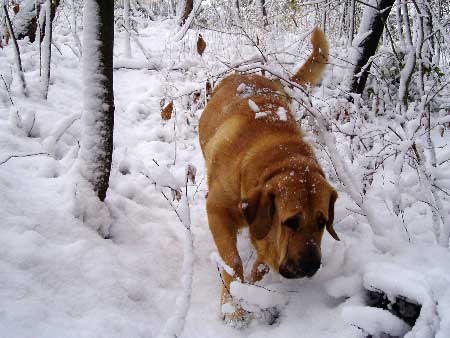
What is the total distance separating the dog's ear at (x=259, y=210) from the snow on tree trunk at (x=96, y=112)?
40.0 inches

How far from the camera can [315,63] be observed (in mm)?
3662

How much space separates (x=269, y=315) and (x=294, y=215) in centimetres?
61

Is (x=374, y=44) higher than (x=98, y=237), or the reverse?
(x=374, y=44)

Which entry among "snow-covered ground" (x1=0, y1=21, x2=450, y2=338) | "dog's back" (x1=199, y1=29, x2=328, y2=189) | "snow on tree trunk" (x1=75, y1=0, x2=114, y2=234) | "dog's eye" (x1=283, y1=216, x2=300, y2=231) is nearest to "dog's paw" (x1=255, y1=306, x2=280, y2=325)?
"snow-covered ground" (x1=0, y1=21, x2=450, y2=338)

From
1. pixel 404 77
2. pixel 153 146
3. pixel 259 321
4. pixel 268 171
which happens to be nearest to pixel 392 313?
pixel 259 321

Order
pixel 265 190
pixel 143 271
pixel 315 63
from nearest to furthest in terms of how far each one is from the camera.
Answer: pixel 265 190, pixel 143 271, pixel 315 63

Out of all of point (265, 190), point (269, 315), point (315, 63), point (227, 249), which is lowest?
point (269, 315)

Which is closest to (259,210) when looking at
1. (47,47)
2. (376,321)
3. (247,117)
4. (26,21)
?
(376,321)

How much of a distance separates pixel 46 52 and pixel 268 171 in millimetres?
3382

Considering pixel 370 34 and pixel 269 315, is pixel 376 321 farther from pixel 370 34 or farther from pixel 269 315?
pixel 370 34

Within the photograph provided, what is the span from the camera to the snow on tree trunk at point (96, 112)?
2.28 meters

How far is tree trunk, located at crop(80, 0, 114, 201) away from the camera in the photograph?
228cm

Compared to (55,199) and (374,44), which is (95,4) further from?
(374,44)

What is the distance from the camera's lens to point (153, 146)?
14.8 ft
